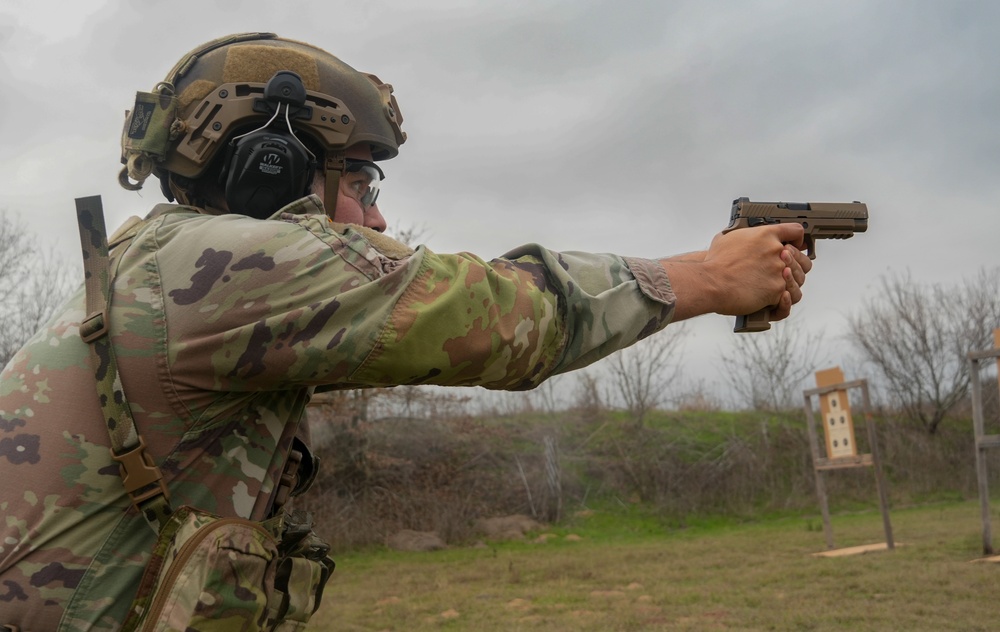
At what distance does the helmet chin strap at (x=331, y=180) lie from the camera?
2.15m

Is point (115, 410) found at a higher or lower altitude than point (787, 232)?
lower

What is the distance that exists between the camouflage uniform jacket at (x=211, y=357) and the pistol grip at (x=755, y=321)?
78 cm

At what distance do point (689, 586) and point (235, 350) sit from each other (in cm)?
816

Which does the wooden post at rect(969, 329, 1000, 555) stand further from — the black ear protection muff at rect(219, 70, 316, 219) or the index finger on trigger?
the black ear protection muff at rect(219, 70, 316, 219)

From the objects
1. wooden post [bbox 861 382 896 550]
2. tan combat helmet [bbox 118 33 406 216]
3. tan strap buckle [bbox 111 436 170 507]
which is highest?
tan combat helmet [bbox 118 33 406 216]

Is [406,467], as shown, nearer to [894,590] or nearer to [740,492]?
[740,492]

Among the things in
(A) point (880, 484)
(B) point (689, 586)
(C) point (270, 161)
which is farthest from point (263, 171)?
(A) point (880, 484)

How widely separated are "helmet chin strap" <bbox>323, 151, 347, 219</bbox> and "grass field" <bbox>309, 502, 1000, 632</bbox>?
562 centimetres

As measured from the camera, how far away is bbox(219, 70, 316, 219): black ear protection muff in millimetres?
1901

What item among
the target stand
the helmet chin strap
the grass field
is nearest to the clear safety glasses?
the helmet chin strap

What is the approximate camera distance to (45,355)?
5.43ft

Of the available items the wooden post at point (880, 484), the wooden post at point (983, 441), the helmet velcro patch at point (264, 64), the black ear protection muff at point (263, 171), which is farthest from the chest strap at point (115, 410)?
the wooden post at point (880, 484)

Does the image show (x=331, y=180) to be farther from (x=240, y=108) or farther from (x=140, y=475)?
(x=140, y=475)

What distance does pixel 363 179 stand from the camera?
2266 millimetres
